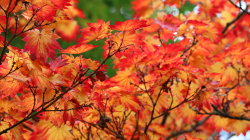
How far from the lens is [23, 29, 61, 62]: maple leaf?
1290 mm

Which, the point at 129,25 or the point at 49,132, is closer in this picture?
the point at 129,25

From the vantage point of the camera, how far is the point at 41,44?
4.32ft

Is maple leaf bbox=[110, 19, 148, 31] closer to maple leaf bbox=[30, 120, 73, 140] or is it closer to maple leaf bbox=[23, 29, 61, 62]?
maple leaf bbox=[23, 29, 61, 62]

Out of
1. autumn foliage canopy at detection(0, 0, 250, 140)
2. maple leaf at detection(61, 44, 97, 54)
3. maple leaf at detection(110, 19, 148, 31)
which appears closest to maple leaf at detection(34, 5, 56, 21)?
autumn foliage canopy at detection(0, 0, 250, 140)

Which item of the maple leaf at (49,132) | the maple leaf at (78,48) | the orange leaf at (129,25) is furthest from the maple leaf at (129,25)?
the maple leaf at (49,132)

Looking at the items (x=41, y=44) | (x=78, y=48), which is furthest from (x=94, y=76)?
(x=41, y=44)

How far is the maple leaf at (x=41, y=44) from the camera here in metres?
1.29

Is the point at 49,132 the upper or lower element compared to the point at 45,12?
lower

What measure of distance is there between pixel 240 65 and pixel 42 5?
5.71 ft

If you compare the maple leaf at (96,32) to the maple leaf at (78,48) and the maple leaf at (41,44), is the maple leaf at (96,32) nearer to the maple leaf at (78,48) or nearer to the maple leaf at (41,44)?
the maple leaf at (78,48)

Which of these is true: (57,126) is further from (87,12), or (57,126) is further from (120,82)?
(87,12)

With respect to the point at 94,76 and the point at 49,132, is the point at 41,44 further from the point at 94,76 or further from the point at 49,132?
the point at 49,132

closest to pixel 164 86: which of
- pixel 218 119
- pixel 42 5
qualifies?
pixel 42 5

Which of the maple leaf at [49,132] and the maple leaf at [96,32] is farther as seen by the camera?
the maple leaf at [49,132]
